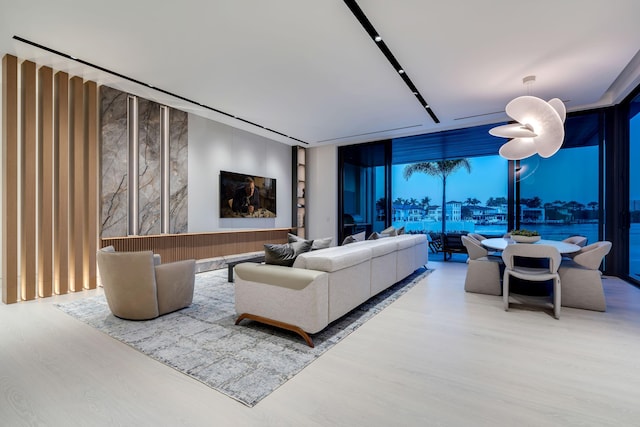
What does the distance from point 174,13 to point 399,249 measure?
3900 mm

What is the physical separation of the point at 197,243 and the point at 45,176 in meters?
2.54

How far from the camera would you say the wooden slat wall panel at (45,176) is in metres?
3.87

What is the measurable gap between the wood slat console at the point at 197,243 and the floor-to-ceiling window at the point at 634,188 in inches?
273

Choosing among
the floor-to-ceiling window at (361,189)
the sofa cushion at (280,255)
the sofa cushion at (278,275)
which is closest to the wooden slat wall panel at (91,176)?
the sofa cushion at (278,275)

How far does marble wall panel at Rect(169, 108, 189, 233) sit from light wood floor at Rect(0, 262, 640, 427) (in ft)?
8.62

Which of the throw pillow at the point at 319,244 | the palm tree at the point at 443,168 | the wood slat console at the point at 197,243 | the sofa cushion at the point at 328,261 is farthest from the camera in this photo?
the palm tree at the point at 443,168

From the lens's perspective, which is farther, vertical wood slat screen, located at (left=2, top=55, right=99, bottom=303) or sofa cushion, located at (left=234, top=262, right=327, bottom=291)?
vertical wood slat screen, located at (left=2, top=55, right=99, bottom=303)

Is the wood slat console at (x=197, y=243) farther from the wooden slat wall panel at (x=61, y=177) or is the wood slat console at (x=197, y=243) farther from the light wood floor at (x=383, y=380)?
the light wood floor at (x=383, y=380)

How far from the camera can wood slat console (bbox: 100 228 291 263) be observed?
4836 mm

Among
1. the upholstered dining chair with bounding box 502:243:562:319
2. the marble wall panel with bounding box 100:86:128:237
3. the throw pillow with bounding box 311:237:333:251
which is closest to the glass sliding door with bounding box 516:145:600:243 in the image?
the upholstered dining chair with bounding box 502:243:562:319

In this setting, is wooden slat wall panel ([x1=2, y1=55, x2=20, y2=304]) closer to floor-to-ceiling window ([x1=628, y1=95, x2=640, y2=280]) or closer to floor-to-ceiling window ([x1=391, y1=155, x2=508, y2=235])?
floor-to-ceiling window ([x1=391, y1=155, x2=508, y2=235])

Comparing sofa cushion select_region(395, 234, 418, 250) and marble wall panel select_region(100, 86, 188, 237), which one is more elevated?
marble wall panel select_region(100, 86, 188, 237)

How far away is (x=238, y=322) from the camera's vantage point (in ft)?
9.68

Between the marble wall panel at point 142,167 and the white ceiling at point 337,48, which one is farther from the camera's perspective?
the marble wall panel at point 142,167
